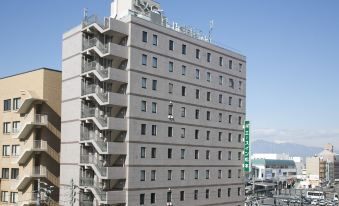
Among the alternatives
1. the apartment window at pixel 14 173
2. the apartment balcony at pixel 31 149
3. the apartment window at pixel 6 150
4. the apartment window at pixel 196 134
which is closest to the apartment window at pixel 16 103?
the apartment window at pixel 6 150

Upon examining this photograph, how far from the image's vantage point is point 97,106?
53.6 m

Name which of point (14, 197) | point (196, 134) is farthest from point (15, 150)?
point (196, 134)

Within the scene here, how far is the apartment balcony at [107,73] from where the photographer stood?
50809mm

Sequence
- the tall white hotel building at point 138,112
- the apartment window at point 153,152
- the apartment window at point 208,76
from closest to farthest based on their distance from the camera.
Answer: the tall white hotel building at point 138,112, the apartment window at point 153,152, the apartment window at point 208,76

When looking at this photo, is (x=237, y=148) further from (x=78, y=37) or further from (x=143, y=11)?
(x=78, y=37)

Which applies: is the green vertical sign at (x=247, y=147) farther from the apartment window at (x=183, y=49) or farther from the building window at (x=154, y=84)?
the building window at (x=154, y=84)

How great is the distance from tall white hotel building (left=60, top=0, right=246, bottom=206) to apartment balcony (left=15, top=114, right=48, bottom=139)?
275 centimetres

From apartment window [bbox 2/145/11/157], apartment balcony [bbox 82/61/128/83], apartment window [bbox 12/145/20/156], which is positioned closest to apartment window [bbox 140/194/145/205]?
apartment balcony [bbox 82/61/128/83]

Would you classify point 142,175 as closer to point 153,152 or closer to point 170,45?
point 153,152

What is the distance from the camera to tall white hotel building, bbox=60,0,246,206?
5169 cm

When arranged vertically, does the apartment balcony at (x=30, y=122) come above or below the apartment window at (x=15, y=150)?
above

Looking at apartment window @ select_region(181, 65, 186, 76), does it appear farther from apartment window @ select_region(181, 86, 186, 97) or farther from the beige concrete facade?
the beige concrete facade

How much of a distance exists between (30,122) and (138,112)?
49.8 ft

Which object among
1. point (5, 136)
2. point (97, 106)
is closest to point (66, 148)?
point (97, 106)
